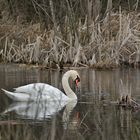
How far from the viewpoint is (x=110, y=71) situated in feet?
58.7

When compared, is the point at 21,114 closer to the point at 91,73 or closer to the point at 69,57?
the point at 91,73

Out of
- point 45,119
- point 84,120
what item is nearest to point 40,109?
point 45,119

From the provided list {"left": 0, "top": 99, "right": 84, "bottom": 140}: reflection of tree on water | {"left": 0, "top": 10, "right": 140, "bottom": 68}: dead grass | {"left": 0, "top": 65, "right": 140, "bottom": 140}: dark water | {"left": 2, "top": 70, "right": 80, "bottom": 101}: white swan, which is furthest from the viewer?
{"left": 0, "top": 10, "right": 140, "bottom": 68}: dead grass

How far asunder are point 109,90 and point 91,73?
383cm

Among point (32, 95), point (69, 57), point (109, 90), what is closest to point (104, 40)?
point (69, 57)

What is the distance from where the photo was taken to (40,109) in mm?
10969

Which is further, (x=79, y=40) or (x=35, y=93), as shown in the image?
(x=79, y=40)

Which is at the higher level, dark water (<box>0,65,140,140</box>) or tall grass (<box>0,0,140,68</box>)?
tall grass (<box>0,0,140,68</box>)

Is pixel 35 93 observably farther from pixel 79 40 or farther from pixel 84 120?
pixel 79 40

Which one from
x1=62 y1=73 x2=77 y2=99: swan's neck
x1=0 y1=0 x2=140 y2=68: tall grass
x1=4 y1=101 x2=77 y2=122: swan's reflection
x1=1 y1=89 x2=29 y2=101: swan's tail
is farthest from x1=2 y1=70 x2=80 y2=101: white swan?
x1=0 y1=0 x2=140 y2=68: tall grass

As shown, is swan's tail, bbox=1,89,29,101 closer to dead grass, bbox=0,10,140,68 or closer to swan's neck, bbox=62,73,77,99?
→ swan's neck, bbox=62,73,77,99

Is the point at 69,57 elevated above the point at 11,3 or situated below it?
below

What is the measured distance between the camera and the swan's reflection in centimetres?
1009

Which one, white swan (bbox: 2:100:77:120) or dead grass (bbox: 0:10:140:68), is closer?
white swan (bbox: 2:100:77:120)
